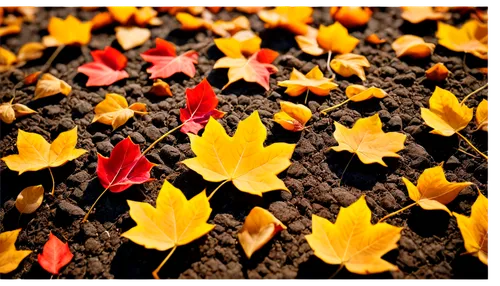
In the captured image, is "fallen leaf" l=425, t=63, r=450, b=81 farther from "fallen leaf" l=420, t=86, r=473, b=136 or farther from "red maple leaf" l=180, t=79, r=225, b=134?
"red maple leaf" l=180, t=79, r=225, b=134

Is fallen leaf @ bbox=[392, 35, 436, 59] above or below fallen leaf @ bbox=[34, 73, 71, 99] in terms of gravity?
above

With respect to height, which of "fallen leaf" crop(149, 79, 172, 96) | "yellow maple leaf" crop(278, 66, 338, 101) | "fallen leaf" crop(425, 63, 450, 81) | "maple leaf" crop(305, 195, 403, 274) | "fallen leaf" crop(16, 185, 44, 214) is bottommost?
"fallen leaf" crop(16, 185, 44, 214)

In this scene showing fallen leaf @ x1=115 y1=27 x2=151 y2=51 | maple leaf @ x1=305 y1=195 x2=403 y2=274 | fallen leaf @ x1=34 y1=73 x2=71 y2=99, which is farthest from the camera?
fallen leaf @ x1=115 y1=27 x2=151 y2=51

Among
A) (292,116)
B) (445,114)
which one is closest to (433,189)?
(445,114)

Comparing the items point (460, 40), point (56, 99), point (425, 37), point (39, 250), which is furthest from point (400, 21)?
point (39, 250)

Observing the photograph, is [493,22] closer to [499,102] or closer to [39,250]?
[499,102]

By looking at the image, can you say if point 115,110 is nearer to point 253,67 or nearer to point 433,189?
point 253,67

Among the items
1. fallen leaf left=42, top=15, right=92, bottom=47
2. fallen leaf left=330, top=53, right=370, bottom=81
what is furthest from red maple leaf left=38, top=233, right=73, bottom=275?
fallen leaf left=330, top=53, right=370, bottom=81
